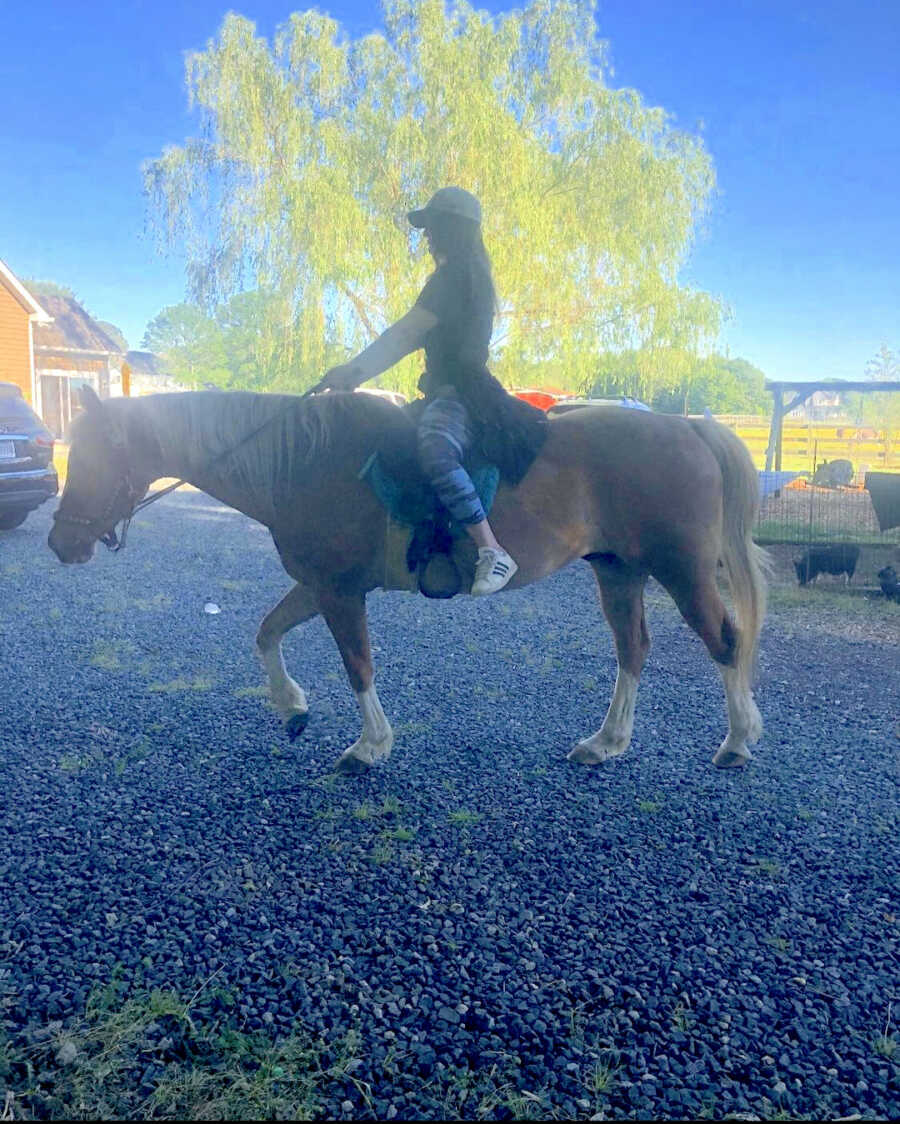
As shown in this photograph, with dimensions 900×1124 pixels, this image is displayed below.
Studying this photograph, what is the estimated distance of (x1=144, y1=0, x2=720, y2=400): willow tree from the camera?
17.5 m

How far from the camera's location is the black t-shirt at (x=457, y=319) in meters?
3.48

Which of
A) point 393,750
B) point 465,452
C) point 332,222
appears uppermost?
point 332,222

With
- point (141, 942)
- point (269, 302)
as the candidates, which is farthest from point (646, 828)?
point (269, 302)

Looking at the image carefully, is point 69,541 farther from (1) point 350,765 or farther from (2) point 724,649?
(2) point 724,649

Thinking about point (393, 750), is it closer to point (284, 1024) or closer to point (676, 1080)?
point (284, 1024)

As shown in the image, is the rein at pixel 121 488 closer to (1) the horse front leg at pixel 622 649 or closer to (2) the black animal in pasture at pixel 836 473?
(1) the horse front leg at pixel 622 649

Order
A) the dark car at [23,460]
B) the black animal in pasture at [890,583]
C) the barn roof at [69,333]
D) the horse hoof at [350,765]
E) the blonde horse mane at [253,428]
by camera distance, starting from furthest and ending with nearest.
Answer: the barn roof at [69,333], the dark car at [23,460], the black animal in pasture at [890,583], the horse hoof at [350,765], the blonde horse mane at [253,428]

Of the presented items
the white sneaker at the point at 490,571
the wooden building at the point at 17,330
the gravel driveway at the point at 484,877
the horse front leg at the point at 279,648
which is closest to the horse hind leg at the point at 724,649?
the gravel driveway at the point at 484,877

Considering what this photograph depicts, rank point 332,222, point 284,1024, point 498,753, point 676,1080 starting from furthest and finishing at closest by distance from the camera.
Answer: point 332,222, point 498,753, point 284,1024, point 676,1080

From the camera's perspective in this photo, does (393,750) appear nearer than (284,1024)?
No

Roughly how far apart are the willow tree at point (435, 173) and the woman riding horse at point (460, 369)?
47.3ft

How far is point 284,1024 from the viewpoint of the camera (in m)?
2.26

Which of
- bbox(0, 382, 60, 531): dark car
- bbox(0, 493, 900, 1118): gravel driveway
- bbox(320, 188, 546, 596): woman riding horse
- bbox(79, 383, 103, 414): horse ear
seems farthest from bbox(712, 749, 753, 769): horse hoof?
bbox(0, 382, 60, 531): dark car

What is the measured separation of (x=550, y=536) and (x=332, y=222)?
15.5m
